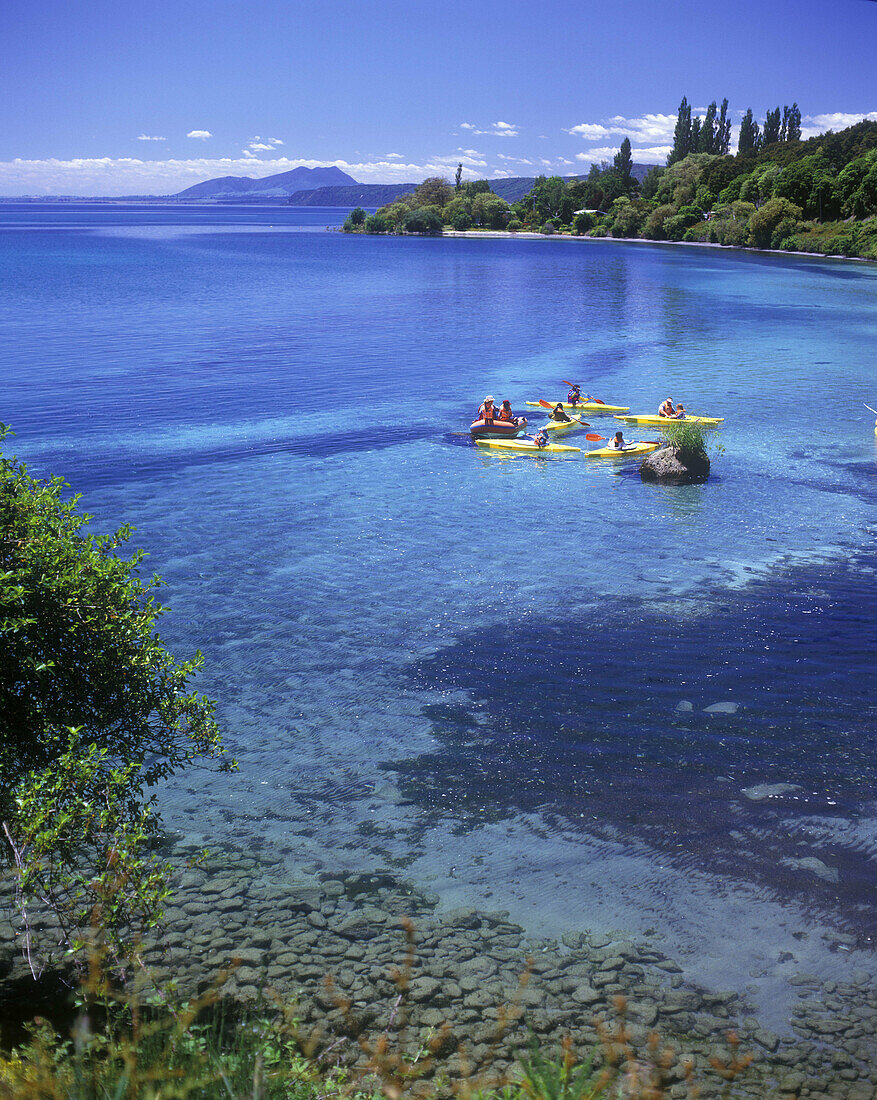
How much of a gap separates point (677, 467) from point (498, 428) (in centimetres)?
804

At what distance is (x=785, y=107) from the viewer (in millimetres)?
192250

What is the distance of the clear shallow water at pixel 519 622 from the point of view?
11523 mm

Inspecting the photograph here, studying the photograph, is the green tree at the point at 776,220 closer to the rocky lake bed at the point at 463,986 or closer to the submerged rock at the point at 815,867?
the submerged rock at the point at 815,867

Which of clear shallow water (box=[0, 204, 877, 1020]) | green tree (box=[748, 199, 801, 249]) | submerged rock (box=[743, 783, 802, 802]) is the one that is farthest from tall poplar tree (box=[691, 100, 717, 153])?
submerged rock (box=[743, 783, 802, 802])

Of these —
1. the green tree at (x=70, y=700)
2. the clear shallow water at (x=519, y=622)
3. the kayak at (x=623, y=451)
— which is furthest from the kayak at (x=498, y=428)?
A: the green tree at (x=70, y=700)

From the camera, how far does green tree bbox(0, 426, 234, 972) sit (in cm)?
782

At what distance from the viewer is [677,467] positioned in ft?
93.6

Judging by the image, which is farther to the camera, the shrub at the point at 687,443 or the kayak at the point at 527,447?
the kayak at the point at 527,447

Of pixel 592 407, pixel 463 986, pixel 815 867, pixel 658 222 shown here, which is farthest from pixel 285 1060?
pixel 658 222

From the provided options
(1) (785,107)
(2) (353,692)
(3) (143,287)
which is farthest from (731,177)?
(2) (353,692)

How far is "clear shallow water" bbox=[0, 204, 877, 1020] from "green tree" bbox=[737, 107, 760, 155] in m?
168

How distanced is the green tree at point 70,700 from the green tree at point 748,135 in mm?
214209

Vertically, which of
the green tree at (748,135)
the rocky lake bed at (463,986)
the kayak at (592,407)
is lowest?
the rocky lake bed at (463,986)

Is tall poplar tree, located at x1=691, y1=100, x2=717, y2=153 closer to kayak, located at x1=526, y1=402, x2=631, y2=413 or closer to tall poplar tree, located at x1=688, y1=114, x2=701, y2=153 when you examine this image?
tall poplar tree, located at x1=688, y1=114, x2=701, y2=153
